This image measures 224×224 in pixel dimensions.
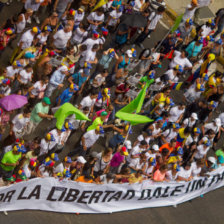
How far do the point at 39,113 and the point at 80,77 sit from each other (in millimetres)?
2154

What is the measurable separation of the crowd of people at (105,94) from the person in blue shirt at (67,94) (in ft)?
0.09

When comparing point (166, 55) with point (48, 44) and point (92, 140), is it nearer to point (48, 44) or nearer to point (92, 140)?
point (48, 44)

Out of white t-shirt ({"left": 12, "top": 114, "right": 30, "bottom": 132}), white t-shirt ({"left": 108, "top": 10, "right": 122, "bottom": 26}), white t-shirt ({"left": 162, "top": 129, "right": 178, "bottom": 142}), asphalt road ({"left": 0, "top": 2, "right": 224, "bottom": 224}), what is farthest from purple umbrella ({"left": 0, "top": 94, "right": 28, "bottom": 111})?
white t-shirt ({"left": 108, "top": 10, "right": 122, "bottom": 26})

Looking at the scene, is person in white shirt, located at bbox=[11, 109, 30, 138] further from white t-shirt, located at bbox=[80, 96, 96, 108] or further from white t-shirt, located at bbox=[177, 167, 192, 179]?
white t-shirt, located at bbox=[177, 167, 192, 179]

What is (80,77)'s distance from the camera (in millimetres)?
15711

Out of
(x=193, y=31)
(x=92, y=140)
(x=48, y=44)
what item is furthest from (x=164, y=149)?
(x=193, y=31)

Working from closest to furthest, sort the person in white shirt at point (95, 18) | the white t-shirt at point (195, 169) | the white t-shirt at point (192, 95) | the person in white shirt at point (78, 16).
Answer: the white t-shirt at point (195, 169), the person in white shirt at point (78, 16), the person in white shirt at point (95, 18), the white t-shirt at point (192, 95)

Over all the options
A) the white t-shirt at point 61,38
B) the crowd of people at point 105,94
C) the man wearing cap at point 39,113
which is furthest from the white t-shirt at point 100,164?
the white t-shirt at point 61,38

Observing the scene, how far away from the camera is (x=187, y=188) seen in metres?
15.6

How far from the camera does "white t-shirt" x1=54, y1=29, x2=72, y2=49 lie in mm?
16045

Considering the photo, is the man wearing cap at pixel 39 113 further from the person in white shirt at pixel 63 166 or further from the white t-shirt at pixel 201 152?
the white t-shirt at pixel 201 152

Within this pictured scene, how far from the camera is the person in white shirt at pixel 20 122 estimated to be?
13438 mm

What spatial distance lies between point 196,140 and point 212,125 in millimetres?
829

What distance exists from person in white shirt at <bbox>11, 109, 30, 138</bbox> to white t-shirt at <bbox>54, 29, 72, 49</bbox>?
3436mm
